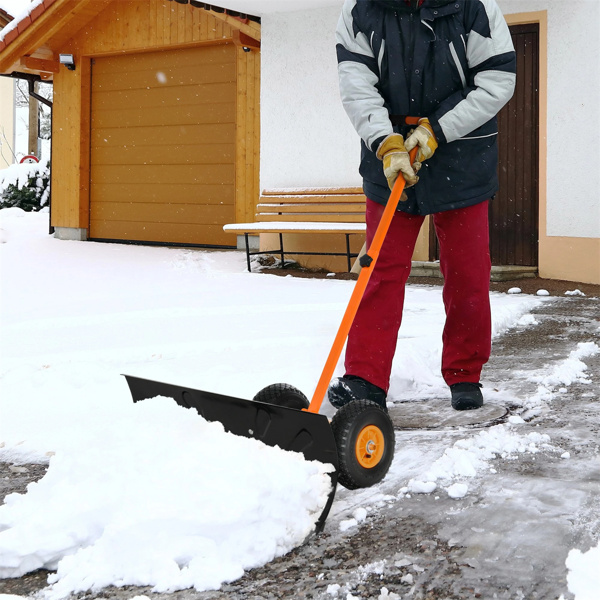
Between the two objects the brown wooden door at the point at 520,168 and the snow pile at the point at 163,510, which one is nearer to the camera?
the snow pile at the point at 163,510

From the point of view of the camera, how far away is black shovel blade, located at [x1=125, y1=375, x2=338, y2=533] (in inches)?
77.7

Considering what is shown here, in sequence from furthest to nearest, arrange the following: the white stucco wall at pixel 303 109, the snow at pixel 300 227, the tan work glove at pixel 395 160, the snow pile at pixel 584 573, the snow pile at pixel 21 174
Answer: the snow pile at pixel 21 174 → the white stucco wall at pixel 303 109 → the snow at pixel 300 227 → the tan work glove at pixel 395 160 → the snow pile at pixel 584 573

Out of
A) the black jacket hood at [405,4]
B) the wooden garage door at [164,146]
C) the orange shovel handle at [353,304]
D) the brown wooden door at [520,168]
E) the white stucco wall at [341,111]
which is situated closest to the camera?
the orange shovel handle at [353,304]

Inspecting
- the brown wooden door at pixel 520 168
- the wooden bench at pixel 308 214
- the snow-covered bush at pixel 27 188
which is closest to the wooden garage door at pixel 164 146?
the wooden bench at pixel 308 214

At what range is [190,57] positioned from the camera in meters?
11.4

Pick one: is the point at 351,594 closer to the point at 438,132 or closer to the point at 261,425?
the point at 261,425

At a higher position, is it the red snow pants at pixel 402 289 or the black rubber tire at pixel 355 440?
the red snow pants at pixel 402 289

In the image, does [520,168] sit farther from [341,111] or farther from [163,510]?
[163,510]

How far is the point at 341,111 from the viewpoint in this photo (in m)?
8.85

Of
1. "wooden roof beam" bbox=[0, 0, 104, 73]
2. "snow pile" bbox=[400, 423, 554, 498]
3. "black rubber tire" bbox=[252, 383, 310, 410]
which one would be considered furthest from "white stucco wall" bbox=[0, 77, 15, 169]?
"snow pile" bbox=[400, 423, 554, 498]

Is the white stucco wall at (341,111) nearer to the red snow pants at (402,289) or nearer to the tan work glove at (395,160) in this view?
the red snow pants at (402,289)

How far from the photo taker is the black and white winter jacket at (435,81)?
114 inches

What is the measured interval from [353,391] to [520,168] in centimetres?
563

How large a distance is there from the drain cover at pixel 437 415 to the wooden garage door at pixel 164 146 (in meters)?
8.27
